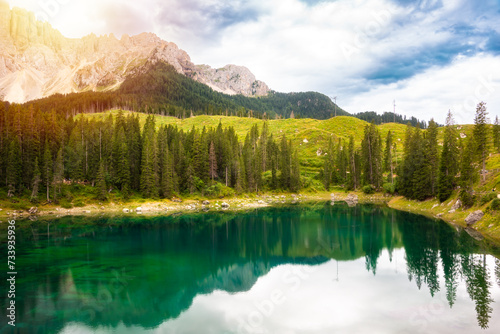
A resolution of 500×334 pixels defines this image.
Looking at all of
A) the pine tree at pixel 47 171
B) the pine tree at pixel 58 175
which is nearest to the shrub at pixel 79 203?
the pine tree at pixel 58 175

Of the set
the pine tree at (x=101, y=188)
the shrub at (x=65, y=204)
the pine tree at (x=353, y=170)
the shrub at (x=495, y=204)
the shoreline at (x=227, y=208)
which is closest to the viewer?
the shrub at (x=495, y=204)

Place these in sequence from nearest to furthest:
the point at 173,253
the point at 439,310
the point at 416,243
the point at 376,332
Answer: the point at 376,332 → the point at 439,310 → the point at 173,253 → the point at 416,243

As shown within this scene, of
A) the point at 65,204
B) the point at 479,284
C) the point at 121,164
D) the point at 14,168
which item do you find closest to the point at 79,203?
the point at 65,204

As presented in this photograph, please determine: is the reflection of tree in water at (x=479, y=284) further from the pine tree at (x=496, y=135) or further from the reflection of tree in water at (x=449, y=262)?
the pine tree at (x=496, y=135)

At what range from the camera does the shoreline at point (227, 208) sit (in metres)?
41.0

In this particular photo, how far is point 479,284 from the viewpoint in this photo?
75.3ft

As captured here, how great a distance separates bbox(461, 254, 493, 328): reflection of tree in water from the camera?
1823 centimetres

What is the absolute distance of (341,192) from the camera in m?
115

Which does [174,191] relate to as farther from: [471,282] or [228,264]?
[471,282]

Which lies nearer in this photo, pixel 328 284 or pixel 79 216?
pixel 328 284

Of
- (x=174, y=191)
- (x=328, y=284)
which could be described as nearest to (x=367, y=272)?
(x=328, y=284)

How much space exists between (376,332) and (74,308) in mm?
19587

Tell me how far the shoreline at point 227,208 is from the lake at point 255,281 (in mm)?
3401

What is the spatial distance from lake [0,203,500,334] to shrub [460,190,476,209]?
5.59m
